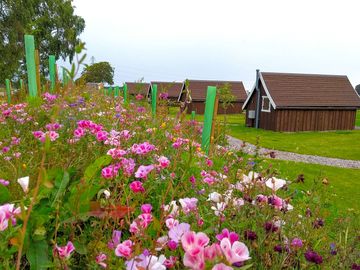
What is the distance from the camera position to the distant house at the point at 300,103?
82.4ft

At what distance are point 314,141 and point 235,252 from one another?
22212mm

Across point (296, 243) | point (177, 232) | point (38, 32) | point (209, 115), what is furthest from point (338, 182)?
point (38, 32)

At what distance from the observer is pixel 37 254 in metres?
1.37

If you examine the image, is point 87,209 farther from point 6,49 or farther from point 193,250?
point 6,49

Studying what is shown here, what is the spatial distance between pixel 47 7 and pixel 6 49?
719cm

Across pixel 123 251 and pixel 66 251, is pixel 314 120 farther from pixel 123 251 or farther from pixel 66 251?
pixel 123 251

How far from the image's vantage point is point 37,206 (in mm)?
1543

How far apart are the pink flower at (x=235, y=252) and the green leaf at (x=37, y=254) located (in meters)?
0.87

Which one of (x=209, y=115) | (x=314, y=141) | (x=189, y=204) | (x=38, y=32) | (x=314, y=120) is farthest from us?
(x=38, y=32)

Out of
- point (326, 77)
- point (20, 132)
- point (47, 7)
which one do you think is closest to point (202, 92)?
point (326, 77)

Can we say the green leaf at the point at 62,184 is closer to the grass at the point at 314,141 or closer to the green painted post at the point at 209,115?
the green painted post at the point at 209,115

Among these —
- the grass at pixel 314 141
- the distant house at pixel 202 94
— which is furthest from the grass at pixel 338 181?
the distant house at pixel 202 94

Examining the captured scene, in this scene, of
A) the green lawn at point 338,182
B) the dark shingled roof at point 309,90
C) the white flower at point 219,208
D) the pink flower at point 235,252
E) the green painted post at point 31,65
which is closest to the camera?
the pink flower at point 235,252

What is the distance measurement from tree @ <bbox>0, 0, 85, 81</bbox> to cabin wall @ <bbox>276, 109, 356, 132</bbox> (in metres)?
16.5
